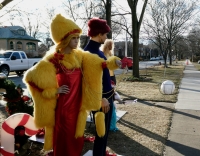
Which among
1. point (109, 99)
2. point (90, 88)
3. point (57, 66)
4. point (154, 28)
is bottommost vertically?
point (109, 99)

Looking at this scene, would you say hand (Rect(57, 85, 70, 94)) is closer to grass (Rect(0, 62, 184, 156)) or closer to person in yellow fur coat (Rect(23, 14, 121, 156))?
person in yellow fur coat (Rect(23, 14, 121, 156))

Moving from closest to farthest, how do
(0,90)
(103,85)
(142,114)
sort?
(103,85) < (0,90) < (142,114)

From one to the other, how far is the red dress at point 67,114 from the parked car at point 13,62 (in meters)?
14.9

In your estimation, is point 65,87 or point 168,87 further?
point 168,87

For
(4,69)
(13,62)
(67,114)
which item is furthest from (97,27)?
(13,62)

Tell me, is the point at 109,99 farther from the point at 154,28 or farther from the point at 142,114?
the point at 154,28

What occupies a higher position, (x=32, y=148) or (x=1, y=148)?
(x=1, y=148)

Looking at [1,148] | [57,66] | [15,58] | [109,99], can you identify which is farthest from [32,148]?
[15,58]

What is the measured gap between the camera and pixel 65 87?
95.0 inches

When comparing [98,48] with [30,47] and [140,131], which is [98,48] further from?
[30,47]

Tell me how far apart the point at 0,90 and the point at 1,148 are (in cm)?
84

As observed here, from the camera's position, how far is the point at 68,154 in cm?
255

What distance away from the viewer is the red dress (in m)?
2.48

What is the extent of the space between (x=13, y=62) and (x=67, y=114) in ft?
52.3
